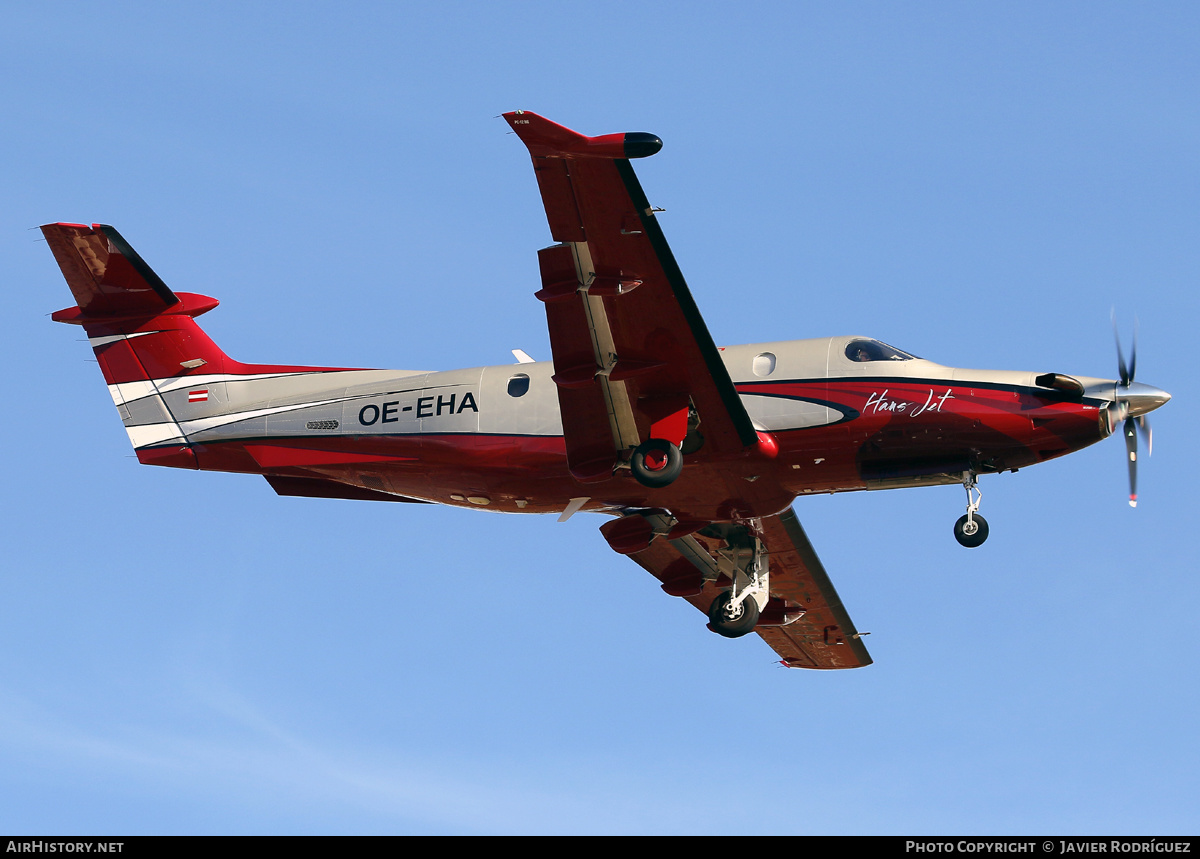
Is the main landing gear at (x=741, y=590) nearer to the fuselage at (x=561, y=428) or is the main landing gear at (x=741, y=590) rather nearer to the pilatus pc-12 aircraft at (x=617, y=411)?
the pilatus pc-12 aircraft at (x=617, y=411)

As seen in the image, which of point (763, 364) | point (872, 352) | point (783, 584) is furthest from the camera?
point (783, 584)

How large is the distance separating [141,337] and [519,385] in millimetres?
8671

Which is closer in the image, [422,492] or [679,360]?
[679,360]

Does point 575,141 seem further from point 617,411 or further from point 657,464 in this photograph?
point 657,464

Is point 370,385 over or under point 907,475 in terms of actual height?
over

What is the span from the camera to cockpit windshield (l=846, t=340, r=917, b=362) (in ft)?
78.0

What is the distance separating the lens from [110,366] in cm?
2830

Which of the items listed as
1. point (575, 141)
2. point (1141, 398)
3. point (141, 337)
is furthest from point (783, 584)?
point (141, 337)

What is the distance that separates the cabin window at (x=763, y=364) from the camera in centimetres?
2411

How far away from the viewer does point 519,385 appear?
25281 millimetres

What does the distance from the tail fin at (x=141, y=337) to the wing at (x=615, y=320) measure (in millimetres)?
8933
